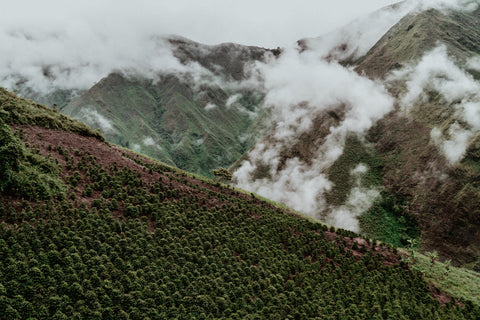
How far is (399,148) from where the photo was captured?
423 feet

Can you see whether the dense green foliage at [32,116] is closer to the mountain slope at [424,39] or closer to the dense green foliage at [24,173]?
the dense green foliage at [24,173]

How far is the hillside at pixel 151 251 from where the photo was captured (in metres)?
20.3

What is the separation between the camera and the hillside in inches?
799

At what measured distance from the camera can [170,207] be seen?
113ft

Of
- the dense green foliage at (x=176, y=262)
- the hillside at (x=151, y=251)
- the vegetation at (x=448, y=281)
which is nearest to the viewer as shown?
the dense green foliage at (x=176, y=262)

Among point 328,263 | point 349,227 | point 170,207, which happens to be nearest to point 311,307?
point 328,263

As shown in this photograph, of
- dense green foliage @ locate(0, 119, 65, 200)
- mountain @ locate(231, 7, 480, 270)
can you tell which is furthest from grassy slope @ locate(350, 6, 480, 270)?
dense green foliage @ locate(0, 119, 65, 200)

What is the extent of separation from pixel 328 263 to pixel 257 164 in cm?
14084

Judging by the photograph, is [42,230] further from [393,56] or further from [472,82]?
[393,56]

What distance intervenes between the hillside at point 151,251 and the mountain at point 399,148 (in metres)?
76.9

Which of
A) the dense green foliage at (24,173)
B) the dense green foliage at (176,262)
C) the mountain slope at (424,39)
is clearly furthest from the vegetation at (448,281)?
the mountain slope at (424,39)

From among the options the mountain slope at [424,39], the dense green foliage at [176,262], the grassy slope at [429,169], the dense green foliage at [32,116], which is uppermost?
the mountain slope at [424,39]

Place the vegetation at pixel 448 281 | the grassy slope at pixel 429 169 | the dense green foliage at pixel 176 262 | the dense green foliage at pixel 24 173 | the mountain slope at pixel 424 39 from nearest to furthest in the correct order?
the dense green foliage at pixel 176 262 → the dense green foliage at pixel 24 173 → the vegetation at pixel 448 281 → the grassy slope at pixel 429 169 → the mountain slope at pixel 424 39

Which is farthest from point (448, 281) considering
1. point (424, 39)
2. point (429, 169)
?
Result: point (424, 39)
